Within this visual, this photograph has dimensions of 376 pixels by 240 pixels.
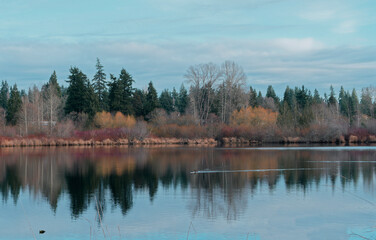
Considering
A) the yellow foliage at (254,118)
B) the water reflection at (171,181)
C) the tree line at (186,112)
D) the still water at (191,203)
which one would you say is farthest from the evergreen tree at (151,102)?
the still water at (191,203)

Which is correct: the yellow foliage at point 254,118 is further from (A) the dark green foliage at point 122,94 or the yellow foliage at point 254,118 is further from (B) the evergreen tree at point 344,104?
(B) the evergreen tree at point 344,104

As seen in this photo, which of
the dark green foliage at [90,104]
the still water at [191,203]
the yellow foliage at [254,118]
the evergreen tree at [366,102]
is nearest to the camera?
the still water at [191,203]

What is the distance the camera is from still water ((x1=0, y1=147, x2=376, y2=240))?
12.0 meters

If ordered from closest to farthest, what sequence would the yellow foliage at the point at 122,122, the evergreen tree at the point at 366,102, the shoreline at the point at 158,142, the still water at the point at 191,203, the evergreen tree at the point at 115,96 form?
the still water at the point at 191,203 < the shoreline at the point at 158,142 < the yellow foliage at the point at 122,122 < the evergreen tree at the point at 115,96 < the evergreen tree at the point at 366,102

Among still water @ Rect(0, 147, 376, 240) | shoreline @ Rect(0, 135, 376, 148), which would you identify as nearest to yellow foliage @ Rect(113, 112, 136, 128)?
shoreline @ Rect(0, 135, 376, 148)

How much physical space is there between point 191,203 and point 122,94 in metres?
58.1

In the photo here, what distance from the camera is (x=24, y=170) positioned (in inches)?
1050

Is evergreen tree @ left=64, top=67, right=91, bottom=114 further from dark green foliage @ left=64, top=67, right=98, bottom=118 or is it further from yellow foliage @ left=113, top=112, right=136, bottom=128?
yellow foliage @ left=113, top=112, right=136, bottom=128

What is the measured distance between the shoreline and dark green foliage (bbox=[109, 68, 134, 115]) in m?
11.9

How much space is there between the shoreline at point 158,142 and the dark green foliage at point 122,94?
11936 millimetres

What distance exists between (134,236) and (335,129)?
167 ft

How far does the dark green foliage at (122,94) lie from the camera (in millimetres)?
71062

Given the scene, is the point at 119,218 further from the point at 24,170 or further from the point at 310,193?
the point at 24,170

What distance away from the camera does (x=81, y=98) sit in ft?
217
